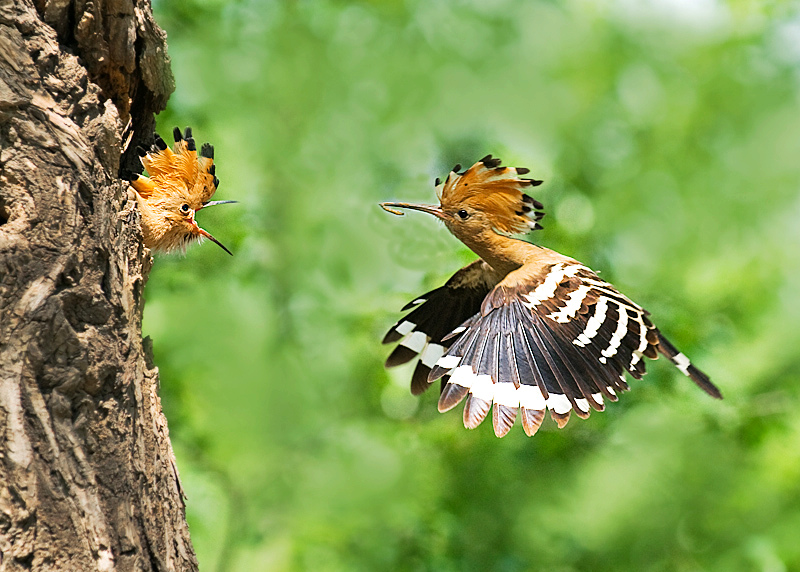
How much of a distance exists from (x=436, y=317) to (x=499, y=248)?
0.88 feet

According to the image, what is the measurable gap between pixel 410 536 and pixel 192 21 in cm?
288

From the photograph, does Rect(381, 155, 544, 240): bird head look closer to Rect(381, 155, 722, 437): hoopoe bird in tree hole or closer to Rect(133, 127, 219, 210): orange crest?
Rect(381, 155, 722, 437): hoopoe bird in tree hole

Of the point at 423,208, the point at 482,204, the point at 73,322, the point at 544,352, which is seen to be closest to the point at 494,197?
the point at 482,204

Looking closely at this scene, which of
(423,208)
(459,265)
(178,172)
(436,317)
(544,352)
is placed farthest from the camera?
(459,265)

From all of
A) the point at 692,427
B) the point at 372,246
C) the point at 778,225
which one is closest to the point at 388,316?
the point at 372,246

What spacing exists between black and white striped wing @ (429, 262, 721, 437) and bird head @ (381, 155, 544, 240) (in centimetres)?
18

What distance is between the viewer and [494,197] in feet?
6.08

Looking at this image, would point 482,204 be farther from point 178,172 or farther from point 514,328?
point 178,172

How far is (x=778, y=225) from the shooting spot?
407 centimetres

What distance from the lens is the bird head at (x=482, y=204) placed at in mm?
1842

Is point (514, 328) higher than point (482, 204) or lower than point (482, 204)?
lower

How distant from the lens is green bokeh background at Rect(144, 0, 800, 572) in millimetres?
3662

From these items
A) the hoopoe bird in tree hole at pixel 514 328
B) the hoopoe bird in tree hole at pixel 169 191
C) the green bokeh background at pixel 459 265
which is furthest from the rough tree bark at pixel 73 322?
the green bokeh background at pixel 459 265

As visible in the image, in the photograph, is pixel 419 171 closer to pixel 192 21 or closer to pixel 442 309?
pixel 192 21
